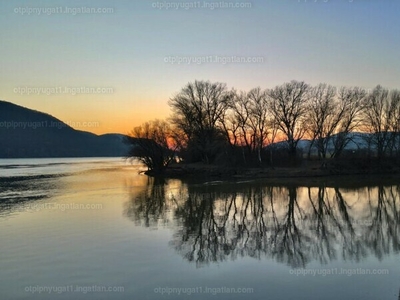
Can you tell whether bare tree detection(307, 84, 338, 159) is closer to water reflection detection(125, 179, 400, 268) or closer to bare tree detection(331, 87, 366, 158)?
bare tree detection(331, 87, 366, 158)

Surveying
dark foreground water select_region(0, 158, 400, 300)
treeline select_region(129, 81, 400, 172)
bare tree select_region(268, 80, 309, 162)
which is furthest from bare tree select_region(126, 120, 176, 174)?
dark foreground water select_region(0, 158, 400, 300)

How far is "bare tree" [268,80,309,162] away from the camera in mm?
60469

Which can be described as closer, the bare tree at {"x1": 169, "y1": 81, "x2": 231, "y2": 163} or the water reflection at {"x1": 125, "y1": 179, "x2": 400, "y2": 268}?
the water reflection at {"x1": 125, "y1": 179, "x2": 400, "y2": 268}

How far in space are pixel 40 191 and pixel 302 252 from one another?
28567mm

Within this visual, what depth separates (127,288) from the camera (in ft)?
31.0

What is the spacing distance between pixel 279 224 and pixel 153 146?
159 ft

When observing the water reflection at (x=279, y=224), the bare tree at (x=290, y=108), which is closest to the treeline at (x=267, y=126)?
the bare tree at (x=290, y=108)

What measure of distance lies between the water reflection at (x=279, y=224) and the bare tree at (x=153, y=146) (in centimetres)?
3555

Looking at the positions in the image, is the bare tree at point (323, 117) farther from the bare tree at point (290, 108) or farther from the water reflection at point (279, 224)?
the water reflection at point (279, 224)

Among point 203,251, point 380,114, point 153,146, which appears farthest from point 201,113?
point 203,251

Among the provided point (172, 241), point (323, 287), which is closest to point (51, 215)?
point (172, 241)

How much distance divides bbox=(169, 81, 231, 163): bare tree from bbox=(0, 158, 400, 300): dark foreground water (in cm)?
4133

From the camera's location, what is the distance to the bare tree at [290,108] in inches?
2381

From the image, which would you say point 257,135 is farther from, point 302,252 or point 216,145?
point 302,252
